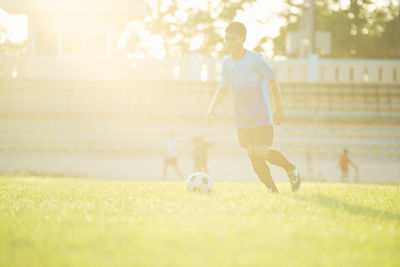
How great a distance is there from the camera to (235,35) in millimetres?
6016

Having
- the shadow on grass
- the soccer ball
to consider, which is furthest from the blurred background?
the shadow on grass

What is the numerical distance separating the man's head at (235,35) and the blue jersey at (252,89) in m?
0.17

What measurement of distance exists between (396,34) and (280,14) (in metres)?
7.96

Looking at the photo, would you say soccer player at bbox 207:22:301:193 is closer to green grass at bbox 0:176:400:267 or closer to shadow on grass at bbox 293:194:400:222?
shadow on grass at bbox 293:194:400:222

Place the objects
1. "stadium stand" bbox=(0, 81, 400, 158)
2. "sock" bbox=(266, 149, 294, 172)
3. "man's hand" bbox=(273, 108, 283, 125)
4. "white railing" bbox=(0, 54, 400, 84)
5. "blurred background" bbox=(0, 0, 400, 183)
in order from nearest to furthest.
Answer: "man's hand" bbox=(273, 108, 283, 125)
"sock" bbox=(266, 149, 294, 172)
"blurred background" bbox=(0, 0, 400, 183)
"stadium stand" bbox=(0, 81, 400, 158)
"white railing" bbox=(0, 54, 400, 84)

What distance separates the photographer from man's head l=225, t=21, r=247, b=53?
601 cm

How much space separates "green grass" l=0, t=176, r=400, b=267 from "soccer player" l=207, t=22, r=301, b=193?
116 cm

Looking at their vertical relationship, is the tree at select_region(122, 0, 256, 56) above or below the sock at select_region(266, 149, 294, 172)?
above

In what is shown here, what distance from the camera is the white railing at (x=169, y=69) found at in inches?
813

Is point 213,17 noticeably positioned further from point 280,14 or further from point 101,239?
point 101,239

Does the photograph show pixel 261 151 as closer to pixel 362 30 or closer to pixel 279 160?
pixel 279 160

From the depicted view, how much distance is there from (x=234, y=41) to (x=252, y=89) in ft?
2.09

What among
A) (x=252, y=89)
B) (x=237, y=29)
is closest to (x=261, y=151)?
(x=252, y=89)

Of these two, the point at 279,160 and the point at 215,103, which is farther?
the point at 215,103
